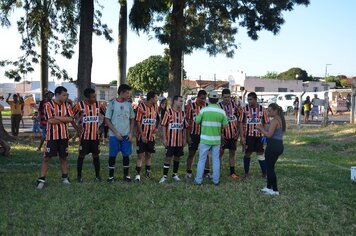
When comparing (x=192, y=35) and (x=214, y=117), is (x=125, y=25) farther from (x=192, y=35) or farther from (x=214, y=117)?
(x=214, y=117)

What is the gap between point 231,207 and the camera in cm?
656

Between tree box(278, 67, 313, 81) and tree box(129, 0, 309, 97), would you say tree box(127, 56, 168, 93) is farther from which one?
tree box(129, 0, 309, 97)

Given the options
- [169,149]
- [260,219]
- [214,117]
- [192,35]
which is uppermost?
[192,35]

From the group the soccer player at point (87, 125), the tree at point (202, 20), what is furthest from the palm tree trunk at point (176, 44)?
the soccer player at point (87, 125)

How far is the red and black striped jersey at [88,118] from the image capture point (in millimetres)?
8203

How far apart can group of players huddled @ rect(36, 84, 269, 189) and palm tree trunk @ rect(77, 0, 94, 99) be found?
8.28 m

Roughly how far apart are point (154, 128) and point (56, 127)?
1.89 meters

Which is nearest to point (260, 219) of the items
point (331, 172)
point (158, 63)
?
point (331, 172)

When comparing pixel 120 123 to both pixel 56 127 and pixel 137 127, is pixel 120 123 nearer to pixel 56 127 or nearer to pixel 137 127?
pixel 137 127

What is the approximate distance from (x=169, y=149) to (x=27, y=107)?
94.0 feet

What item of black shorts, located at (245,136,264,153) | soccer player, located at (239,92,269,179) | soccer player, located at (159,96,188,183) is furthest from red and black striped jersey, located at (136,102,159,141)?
black shorts, located at (245,136,264,153)

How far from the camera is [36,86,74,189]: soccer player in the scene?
7.86 metres

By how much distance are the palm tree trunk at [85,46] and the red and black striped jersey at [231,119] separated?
860 cm

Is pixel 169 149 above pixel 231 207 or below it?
above
